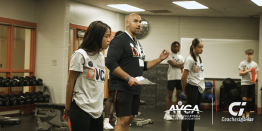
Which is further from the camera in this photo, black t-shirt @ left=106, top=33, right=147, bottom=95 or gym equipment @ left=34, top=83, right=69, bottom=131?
gym equipment @ left=34, top=83, right=69, bottom=131

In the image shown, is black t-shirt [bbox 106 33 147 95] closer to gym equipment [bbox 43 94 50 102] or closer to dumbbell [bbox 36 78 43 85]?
gym equipment [bbox 43 94 50 102]

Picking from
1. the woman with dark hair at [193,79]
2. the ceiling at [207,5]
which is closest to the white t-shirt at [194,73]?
the woman with dark hair at [193,79]

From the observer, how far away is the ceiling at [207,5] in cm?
701

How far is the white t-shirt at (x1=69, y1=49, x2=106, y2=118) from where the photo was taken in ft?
7.06

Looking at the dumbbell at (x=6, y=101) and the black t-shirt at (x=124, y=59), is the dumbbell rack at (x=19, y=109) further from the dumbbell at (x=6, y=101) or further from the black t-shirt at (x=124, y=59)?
the black t-shirt at (x=124, y=59)

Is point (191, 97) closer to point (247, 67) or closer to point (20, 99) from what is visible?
point (247, 67)

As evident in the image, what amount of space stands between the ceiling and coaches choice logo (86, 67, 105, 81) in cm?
501

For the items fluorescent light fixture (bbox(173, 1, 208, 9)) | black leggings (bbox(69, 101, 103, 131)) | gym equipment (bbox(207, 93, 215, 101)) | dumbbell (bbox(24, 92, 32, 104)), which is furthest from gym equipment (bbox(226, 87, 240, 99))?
black leggings (bbox(69, 101, 103, 131))

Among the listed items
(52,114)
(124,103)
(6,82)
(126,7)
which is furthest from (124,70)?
(126,7)

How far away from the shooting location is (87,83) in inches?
86.2

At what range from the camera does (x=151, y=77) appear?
8.71 m

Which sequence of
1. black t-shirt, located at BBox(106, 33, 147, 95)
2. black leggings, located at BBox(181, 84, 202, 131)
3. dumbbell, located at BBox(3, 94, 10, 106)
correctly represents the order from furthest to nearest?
1. dumbbell, located at BBox(3, 94, 10, 106)
2. black leggings, located at BBox(181, 84, 202, 131)
3. black t-shirt, located at BBox(106, 33, 147, 95)

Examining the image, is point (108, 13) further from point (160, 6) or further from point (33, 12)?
point (33, 12)

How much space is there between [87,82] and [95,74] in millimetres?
83
